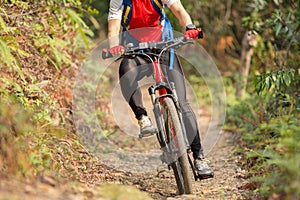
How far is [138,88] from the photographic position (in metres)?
4.85

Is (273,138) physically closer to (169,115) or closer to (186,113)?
(186,113)

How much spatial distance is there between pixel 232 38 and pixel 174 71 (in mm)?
8375

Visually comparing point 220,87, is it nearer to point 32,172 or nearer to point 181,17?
point 181,17

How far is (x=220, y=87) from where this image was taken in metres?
11.0

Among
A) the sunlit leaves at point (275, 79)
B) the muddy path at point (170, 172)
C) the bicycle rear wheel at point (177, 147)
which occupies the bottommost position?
the muddy path at point (170, 172)

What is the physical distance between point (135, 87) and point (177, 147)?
69 centimetres

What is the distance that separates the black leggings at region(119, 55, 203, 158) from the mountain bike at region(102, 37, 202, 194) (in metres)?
0.07

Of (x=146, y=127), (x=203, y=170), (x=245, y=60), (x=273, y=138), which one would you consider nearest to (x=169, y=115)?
(x=146, y=127)

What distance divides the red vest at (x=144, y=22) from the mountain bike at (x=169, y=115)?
1.01ft

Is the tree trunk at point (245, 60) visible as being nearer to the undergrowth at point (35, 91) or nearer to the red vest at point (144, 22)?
the undergrowth at point (35, 91)

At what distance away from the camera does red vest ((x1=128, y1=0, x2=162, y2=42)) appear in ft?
16.5

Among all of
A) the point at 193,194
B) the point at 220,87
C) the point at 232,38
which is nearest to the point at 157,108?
the point at 193,194

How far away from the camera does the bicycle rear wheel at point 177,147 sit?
177 inches

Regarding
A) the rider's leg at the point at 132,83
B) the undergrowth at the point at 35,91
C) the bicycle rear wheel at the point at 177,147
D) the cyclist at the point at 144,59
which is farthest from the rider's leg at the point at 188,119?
the undergrowth at the point at 35,91
